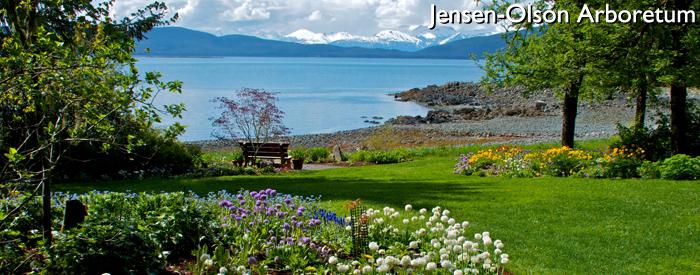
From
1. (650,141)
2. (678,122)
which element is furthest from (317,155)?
(678,122)

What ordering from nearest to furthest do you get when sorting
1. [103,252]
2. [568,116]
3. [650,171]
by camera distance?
[103,252] < [650,171] < [568,116]

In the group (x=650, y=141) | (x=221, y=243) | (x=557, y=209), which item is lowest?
(x=557, y=209)

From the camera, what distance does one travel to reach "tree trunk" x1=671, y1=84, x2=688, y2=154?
15.0 metres

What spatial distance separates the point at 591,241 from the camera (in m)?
7.97

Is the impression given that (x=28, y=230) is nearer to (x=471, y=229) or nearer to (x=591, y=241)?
(x=471, y=229)

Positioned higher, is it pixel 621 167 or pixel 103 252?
pixel 621 167

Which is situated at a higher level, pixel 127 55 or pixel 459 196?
pixel 127 55

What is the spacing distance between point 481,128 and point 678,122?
25.1 meters

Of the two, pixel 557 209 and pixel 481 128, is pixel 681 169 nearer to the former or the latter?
pixel 557 209

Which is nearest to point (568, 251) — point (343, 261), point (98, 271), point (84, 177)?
point (343, 261)

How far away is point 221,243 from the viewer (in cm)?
641

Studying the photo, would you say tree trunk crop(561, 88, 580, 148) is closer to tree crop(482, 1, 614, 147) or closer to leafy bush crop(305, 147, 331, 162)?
tree crop(482, 1, 614, 147)

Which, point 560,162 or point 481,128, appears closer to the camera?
point 560,162

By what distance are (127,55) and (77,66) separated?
0.39 metres
